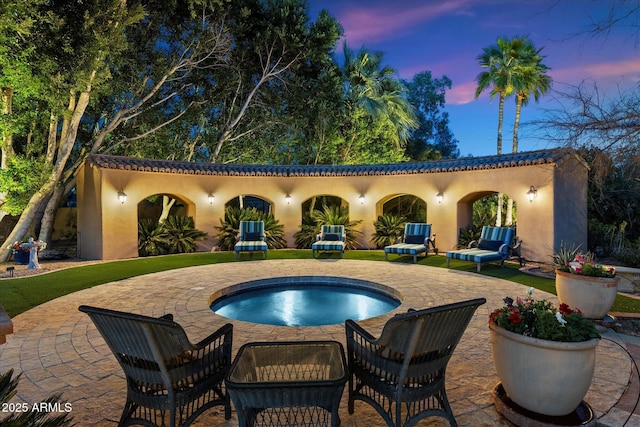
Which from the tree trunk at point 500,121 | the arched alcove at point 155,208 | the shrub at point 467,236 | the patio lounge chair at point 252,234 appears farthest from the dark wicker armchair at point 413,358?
the tree trunk at point 500,121

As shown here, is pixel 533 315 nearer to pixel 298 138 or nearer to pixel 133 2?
pixel 133 2

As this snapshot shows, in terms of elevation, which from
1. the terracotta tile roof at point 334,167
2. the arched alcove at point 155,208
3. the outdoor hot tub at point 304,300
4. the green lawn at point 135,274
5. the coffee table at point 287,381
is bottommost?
the outdoor hot tub at point 304,300

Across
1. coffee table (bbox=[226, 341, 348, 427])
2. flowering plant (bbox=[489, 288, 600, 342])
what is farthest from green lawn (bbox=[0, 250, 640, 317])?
coffee table (bbox=[226, 341, 348, 427])

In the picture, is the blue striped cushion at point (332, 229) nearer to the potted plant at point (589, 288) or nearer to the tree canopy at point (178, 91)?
the tree canopy at point (178, 91)

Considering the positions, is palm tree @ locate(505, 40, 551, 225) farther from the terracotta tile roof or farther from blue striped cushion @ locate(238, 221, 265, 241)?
blue striped cushion @ locate(238, 221, 265, 241)

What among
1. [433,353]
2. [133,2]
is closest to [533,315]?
[433,353]

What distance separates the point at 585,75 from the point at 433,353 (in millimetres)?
4130

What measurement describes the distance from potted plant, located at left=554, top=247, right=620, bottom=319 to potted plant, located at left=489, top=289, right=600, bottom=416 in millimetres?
2719

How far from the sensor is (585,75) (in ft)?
14.8

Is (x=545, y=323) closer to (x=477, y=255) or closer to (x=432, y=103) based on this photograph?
(x=477, y=255)

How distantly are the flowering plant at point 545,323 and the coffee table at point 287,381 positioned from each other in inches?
Answer: 54.5

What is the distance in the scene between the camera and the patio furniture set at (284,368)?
2340 millimetres

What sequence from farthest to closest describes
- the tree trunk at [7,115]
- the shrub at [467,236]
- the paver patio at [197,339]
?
the shrub at [467,236]
the tree trunk at [7,115]
the paver patio at [197,339]

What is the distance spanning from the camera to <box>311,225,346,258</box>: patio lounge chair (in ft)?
38.8
